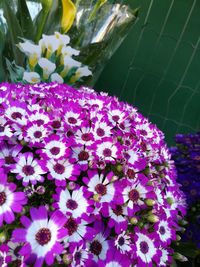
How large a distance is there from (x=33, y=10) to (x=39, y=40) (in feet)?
0.54

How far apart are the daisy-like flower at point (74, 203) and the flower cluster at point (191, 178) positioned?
0.71m

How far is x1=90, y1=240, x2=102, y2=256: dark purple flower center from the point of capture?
0.80 metres

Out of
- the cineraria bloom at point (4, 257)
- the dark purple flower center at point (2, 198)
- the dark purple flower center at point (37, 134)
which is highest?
the dark purple flower center at point (37, 134)

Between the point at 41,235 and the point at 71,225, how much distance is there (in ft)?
0.20

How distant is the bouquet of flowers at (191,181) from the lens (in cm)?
145

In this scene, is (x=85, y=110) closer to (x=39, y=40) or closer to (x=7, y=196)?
(x=7, y=196)

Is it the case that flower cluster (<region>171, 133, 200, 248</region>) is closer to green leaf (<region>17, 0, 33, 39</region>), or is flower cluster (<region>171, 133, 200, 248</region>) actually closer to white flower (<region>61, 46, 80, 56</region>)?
white flower (<region>61, 46, 80, 56</region>)

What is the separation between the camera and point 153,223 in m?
0.90

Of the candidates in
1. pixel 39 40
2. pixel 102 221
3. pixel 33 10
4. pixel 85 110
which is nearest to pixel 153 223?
pixel 102 221

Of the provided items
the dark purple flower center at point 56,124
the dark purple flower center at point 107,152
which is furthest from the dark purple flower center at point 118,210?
the dark purple flower center at point 56,124

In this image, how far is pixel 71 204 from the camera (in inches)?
31.4

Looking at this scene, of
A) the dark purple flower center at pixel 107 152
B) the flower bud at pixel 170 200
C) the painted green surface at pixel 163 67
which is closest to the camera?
the dark purple flower center at pixel 107 152

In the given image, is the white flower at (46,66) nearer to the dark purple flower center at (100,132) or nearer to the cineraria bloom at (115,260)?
the dark purple flower center at (100,132)

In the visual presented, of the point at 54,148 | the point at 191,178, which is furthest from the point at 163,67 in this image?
the point at 54,148
